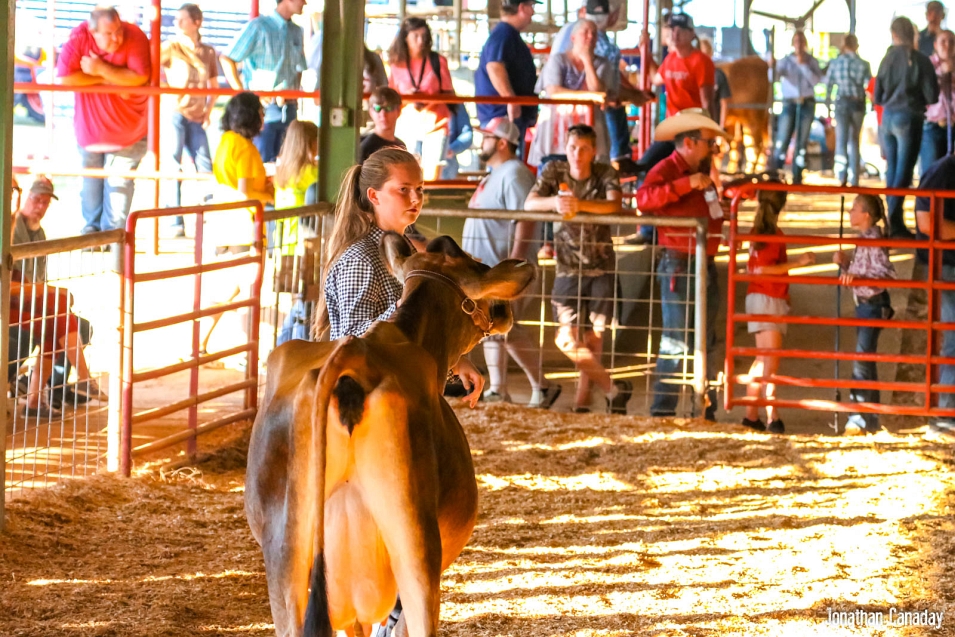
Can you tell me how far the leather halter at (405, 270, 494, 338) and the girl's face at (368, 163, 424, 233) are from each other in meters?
0.56

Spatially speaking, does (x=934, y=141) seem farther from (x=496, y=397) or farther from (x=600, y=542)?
(x=600, y=542)

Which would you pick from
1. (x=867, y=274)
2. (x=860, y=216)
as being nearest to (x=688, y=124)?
(x=860, y=216)

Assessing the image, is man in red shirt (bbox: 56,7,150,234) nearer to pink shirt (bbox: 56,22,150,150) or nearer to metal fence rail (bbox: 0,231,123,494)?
pink shirt (bbox: 56,22,150,150)

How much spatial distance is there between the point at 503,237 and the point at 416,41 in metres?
2.86

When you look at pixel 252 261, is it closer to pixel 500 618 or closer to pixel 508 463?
pixel 508 463

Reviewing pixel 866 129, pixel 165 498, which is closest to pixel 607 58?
pixel 165 498

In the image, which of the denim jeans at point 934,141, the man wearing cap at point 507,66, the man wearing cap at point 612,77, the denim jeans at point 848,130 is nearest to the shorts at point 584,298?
the man wearing cap at point 507,66

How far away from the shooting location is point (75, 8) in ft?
68.0

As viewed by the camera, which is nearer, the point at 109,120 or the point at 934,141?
the point at 109,120

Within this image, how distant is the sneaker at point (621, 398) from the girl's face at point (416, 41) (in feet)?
12.5

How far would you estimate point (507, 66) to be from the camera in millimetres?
11383

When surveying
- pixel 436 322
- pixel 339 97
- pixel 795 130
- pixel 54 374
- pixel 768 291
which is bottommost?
pixel 54 374

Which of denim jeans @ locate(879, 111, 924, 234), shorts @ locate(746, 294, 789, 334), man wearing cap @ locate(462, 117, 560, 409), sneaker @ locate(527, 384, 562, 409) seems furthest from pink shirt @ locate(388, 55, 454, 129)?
denim jeans @ locate(879, 111, 924, 234)

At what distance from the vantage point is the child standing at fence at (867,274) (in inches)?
345
